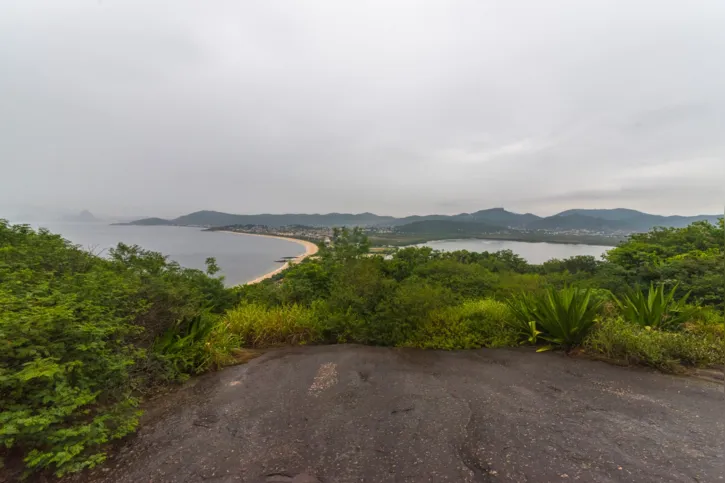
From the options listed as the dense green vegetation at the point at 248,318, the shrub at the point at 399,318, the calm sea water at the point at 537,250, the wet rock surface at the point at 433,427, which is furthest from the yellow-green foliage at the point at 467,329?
the calm sea water at the point at 537,250

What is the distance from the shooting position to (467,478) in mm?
2031

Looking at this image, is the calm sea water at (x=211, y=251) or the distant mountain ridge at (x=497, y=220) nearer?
the calm sea water at (x=211, y=251)

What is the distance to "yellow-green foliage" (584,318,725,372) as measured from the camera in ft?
11.9

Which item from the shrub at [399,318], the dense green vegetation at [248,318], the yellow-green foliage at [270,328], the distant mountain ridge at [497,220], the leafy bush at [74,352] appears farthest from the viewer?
the distant mountain ridge at [497,220]

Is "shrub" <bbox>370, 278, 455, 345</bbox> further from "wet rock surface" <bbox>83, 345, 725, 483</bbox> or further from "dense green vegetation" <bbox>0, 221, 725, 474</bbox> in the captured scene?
"wet rock surface" <bbox>83, 345, 725, 483</bbox>

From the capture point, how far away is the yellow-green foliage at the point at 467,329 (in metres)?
4.70

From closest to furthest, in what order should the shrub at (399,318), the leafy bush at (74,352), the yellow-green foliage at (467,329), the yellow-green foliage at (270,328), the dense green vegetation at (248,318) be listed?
the leafy bush at (74,352) < the dense green vegetation at (248,318) < the yellow-green foliage at (467,329) < the shrub at (399,318) < the yellow-green foliage at (270,328)

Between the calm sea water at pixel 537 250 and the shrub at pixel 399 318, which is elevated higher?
the calm sea water at pixel 537 250

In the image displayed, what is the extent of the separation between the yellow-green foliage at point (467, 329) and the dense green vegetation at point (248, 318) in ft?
0.07

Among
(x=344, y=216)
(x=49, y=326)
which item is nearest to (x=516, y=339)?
(x=49, y=326)

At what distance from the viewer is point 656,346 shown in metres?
3.68

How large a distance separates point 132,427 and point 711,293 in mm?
8454

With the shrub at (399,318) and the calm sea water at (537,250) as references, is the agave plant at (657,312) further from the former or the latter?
the calm sea water at (537,250)

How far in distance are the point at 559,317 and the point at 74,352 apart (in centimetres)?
567
